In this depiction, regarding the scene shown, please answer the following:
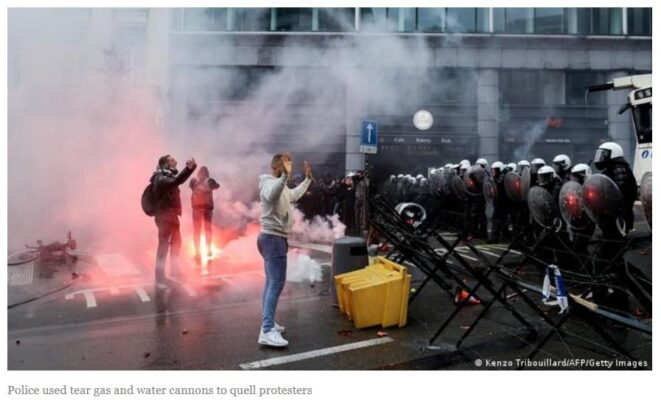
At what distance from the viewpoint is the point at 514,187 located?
7.80m

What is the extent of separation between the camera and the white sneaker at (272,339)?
12.1 ft

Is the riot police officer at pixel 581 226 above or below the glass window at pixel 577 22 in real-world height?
below

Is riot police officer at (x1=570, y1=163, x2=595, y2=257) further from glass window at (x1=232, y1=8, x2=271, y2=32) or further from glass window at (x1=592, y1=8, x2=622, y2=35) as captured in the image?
glass window at (x1=592, y1=8, x2=622, y2=35)

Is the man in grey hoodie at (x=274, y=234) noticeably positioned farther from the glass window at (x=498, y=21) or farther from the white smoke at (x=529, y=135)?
the white smoke at (x=529, y=135)

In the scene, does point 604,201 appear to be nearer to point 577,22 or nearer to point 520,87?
point 577,22

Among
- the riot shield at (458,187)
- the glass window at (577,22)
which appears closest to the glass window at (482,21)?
the glass window at (577,22)

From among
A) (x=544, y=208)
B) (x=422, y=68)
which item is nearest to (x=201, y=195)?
(x=544, y=208)

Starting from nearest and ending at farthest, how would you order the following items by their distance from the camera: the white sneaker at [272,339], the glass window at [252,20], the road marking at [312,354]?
the road marking at [312,354] < the white sneaker at [272,339] < the glass window at [252,20]

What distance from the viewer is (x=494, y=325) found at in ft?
13.6

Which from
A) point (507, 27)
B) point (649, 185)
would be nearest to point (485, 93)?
point (507, 27)

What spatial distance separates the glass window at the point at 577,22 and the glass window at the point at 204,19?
8258 mm

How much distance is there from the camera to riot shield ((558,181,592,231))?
16.5 ft

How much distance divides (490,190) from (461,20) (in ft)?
20.4
